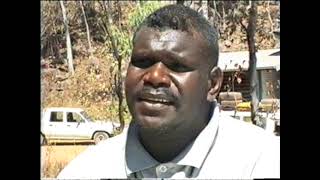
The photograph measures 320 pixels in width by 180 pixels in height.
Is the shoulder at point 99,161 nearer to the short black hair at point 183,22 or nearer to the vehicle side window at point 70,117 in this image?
the vehicle side window at point 70,117

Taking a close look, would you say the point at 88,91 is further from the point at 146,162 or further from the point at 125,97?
the point at 146,162

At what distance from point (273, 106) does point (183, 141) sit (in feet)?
0.86

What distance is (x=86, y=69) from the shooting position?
1.41 meters

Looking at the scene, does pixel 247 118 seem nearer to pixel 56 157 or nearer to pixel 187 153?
pixel 187 153

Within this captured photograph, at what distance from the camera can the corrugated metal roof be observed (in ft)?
4.26

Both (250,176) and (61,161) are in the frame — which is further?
(61,161)

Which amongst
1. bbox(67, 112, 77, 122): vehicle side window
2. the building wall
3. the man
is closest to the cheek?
the man

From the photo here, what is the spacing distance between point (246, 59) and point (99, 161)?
0.45 metres

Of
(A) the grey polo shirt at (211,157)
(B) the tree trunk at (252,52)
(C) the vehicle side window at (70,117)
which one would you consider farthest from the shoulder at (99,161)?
(B) the tree trunk at (252,52)

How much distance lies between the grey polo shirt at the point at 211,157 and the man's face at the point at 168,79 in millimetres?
65

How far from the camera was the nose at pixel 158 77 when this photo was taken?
1175 mm
